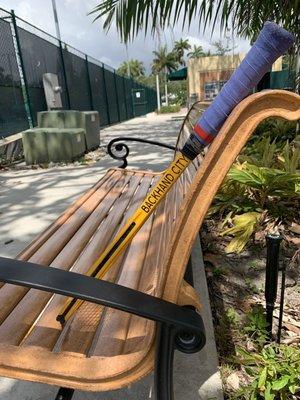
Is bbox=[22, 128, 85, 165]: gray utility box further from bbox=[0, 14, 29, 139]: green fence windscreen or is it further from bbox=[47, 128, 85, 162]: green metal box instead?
bbox=[0, 14, 29, 139]: green fence windscreen

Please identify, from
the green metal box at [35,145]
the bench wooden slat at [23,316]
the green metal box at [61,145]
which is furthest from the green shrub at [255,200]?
the green metal box at [35,145]

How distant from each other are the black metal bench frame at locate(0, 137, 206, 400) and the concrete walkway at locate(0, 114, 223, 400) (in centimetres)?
59

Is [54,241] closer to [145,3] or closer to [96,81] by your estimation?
[145,3]

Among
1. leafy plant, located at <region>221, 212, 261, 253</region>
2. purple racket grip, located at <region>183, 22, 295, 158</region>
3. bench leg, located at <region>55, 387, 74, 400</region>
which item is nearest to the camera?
purple racket grip, located at <region>183, 22, 295, 158</region>

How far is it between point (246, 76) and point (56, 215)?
3.23 meters

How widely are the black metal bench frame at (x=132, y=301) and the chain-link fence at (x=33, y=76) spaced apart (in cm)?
719

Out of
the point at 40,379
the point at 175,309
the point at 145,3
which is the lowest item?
the point at 40,379

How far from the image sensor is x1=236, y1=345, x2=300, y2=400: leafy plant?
1279 millimetres

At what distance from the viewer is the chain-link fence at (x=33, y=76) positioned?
7.56 meters

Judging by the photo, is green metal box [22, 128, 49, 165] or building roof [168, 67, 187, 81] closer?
green metal box [22, 128, 49, 165]

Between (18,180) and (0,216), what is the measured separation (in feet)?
6.15

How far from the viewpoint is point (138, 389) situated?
1464 mm

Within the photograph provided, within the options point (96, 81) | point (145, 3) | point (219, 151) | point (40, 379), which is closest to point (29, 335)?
point (40, 379)

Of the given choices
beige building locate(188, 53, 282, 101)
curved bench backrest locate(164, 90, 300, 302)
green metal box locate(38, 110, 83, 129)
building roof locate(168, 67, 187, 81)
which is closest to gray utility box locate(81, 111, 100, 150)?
green metal box locate(38, 110, 83, 129)
